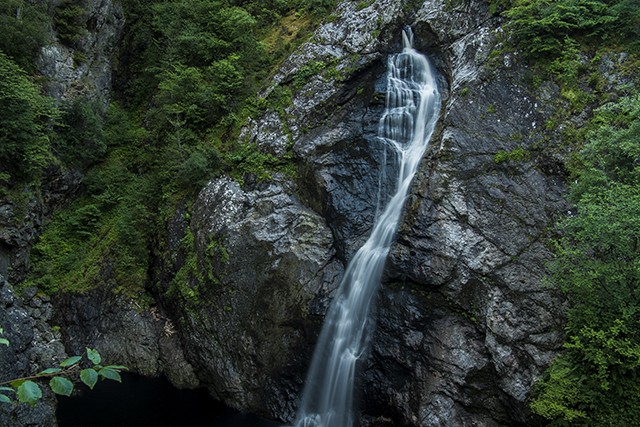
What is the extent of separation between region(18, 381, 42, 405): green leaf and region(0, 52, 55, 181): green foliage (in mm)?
12722

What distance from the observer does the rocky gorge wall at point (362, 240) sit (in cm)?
882

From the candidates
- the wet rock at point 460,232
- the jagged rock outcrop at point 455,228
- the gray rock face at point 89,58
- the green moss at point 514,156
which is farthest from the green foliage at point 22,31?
the green moss at point 514,156

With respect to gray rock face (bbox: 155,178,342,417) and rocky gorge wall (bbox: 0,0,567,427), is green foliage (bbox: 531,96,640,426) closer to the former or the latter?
rocky gorge wall (bbox: 0,0,567,427)

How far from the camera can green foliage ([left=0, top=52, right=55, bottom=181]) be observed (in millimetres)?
11839

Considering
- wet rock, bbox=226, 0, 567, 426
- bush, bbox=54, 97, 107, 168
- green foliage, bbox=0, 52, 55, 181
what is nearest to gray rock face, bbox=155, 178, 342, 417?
wet rock, bbox=226, 0, 567, 426

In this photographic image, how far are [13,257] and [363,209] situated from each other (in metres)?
10.5

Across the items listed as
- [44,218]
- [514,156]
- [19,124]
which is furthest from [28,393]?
[44,218]

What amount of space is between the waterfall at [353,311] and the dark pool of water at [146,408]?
1.54 metres

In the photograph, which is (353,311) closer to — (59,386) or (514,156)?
(514,156)

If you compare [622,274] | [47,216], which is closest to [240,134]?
[47,216]

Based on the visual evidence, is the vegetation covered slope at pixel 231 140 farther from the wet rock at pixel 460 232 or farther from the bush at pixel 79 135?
the wet rock at pixel 460 232

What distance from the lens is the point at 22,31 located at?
13.2 m

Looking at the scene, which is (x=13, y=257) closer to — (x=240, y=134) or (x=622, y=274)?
(x=240, y=134)

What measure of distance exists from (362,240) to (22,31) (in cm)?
1240
